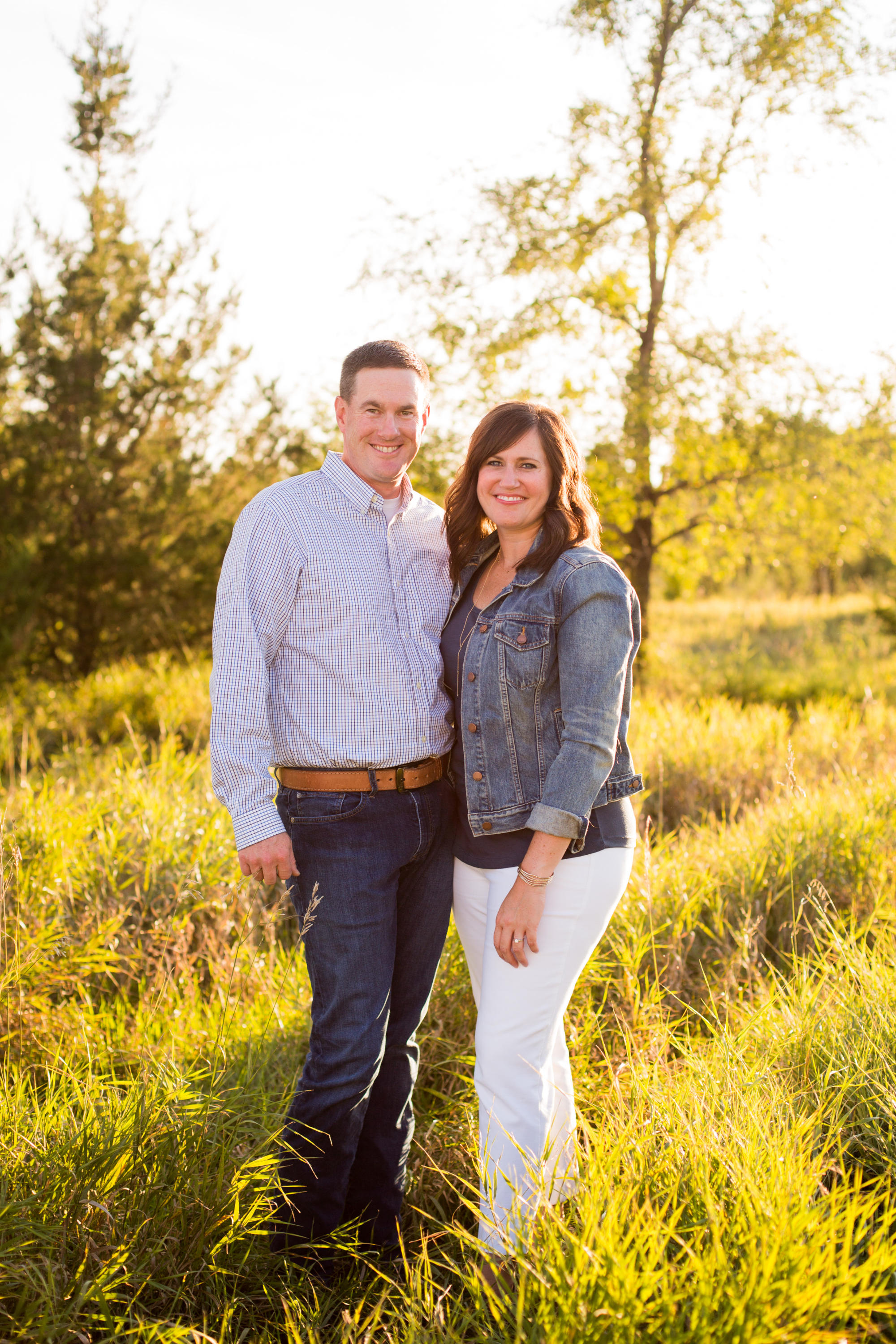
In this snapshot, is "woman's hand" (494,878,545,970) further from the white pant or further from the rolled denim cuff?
the rolled denim cuff

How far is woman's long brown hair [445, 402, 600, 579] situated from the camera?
2.50m

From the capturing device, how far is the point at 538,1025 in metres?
2.39

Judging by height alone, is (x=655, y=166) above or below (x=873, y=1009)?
Answer: above

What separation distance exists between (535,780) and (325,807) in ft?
1.89

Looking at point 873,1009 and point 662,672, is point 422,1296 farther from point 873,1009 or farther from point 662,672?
point 662,672

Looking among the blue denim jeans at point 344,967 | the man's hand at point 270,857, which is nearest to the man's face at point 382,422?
the blue denim jeans at point 344,967

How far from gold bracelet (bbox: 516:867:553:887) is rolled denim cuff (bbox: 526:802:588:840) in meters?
0.12

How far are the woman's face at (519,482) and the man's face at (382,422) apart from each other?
32cm

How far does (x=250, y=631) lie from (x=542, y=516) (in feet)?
2.81

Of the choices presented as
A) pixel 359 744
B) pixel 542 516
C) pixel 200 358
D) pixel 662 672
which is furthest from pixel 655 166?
pixel 359 744

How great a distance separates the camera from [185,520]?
10500mm

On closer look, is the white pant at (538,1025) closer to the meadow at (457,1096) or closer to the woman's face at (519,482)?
the meadow at (457,1096)

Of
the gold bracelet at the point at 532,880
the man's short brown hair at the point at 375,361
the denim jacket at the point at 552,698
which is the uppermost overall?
the man's short brown hair at the point at 375,361

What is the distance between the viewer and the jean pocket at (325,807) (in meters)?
2.54
